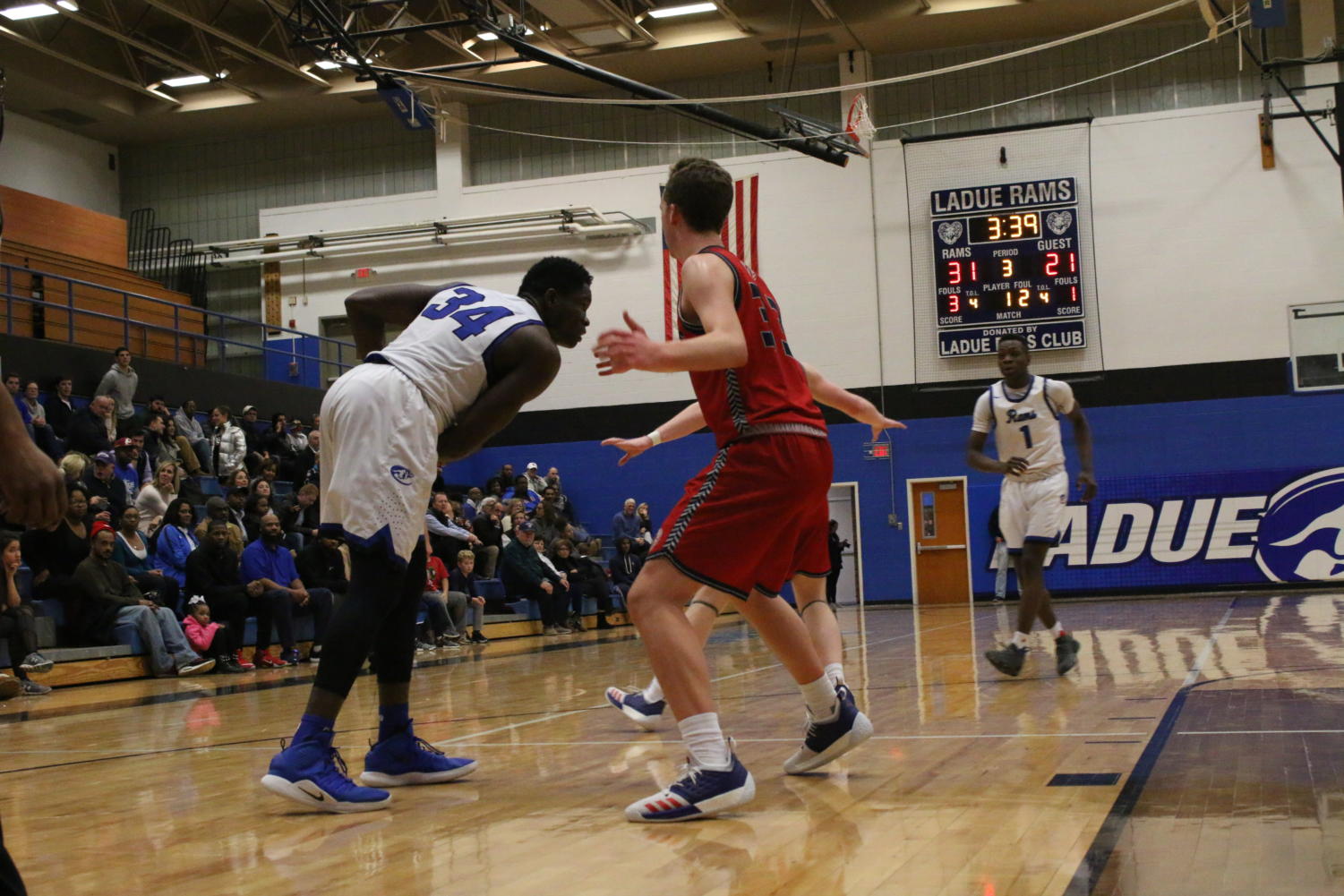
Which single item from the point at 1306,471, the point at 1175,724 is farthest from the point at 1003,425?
the point at 1306,471

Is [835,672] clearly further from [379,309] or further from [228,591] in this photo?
[228,591]

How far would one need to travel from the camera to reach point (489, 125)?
22.3 meters

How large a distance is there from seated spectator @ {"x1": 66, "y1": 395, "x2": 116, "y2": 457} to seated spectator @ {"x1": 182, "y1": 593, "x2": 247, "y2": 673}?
3.20 m

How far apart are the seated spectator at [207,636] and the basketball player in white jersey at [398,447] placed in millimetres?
6728

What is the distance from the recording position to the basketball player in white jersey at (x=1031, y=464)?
644 centimetres

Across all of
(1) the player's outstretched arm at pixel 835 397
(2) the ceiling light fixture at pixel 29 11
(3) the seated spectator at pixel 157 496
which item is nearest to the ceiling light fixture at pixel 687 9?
(2) the ceiling light fixture at pixel 29 11

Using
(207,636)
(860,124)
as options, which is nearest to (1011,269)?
(860,124)

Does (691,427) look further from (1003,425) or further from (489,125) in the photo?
(489,125)

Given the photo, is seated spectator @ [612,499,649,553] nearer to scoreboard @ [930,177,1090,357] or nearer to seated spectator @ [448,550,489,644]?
seated spectator @ [448,550,489,644]

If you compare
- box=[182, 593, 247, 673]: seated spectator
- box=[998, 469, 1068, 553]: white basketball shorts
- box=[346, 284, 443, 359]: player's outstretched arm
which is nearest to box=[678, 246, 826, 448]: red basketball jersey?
box=[346, 284, 443, 359]: player's outstretched arm

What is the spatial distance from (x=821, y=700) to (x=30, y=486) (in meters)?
2.40

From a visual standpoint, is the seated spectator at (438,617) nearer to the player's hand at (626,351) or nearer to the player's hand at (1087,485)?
the player's hand at (1087,485)

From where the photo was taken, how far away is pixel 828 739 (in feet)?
11.8

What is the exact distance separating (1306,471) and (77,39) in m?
19.0
